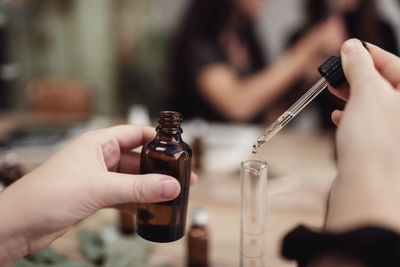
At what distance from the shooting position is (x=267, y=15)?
3148 mm

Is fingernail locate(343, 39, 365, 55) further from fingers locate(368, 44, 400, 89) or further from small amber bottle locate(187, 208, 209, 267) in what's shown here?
small amber bottle locate(187, 208, 209, 267)

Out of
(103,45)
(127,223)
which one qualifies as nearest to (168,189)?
(127,223)

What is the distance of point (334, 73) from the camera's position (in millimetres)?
537

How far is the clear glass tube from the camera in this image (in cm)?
59

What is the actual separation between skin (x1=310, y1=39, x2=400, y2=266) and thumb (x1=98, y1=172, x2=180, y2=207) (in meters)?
0.21

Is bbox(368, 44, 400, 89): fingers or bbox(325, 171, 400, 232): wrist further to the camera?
bbox(368, 44, 400, 89): fingers

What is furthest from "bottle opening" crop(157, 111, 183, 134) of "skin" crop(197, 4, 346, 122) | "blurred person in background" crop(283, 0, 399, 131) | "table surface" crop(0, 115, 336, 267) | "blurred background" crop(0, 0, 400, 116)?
"blurred background" crop(0, 0, 400, 116)

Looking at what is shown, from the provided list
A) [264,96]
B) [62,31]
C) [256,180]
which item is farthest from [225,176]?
[62,31]

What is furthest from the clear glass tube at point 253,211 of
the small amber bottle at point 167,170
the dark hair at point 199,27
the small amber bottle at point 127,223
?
the dark hair at point 199,27

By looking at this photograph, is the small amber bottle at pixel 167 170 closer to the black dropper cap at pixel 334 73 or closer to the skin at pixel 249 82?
the black dropper cap at pixel 334 73

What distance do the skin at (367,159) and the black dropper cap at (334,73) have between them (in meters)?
0.05

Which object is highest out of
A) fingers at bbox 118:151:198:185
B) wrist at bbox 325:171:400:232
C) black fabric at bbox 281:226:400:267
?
wrist at bbox 325:171:400:232

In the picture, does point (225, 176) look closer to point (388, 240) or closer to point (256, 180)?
point (256, 180)

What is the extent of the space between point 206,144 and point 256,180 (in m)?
0.83
